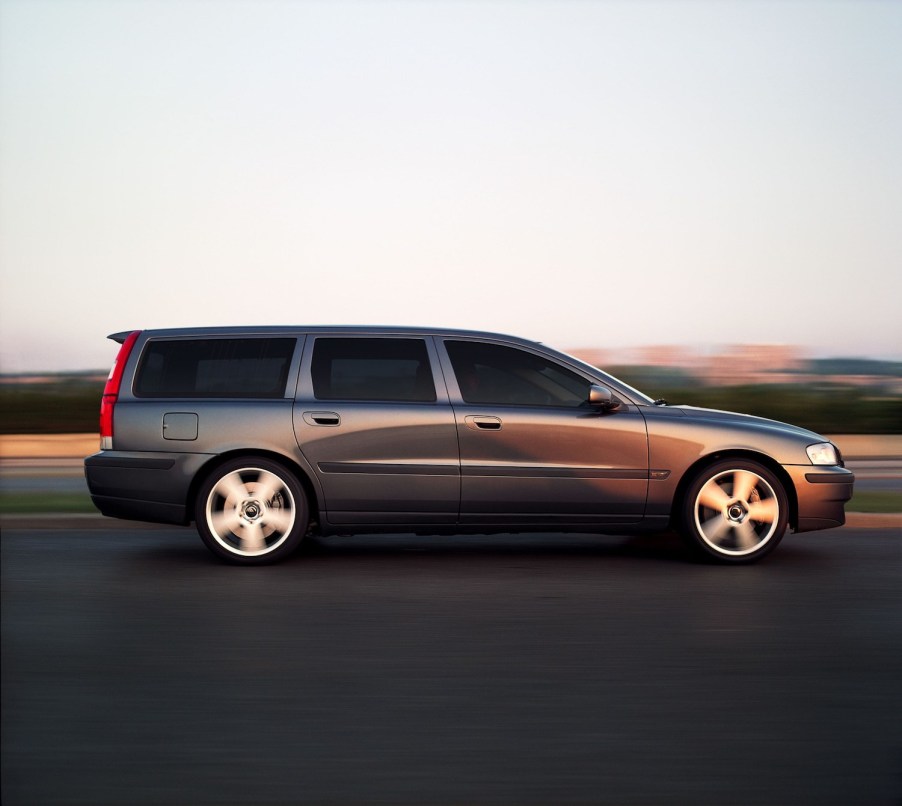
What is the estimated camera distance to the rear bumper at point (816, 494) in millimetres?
8492

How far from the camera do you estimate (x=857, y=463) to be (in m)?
21.4

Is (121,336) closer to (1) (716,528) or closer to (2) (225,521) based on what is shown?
(2) (225,521)

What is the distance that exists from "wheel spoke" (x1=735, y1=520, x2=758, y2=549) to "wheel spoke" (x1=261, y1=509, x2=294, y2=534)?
314cm

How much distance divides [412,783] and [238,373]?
202 inches

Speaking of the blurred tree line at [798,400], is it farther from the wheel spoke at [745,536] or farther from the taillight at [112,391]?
the taillight at [112,391]

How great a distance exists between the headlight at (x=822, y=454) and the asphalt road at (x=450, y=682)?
29.2 inches

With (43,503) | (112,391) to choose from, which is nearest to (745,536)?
(112,391)

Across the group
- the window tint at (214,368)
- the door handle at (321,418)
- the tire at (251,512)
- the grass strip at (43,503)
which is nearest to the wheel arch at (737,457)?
the door handle at (321,418)

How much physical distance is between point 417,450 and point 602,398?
52.7 inches

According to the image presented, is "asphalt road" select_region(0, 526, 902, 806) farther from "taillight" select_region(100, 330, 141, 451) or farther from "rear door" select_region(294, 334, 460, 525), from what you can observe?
"taillight" select_region(100, 330, 141, 451)

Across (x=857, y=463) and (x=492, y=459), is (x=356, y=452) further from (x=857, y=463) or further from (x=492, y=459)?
(x=857, y=463)

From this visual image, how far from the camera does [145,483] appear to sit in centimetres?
842

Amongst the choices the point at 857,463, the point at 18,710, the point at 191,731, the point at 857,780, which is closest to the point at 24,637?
the point at 18,710

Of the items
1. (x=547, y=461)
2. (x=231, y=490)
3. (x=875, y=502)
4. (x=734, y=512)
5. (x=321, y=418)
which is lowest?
(x=875, y=502)
